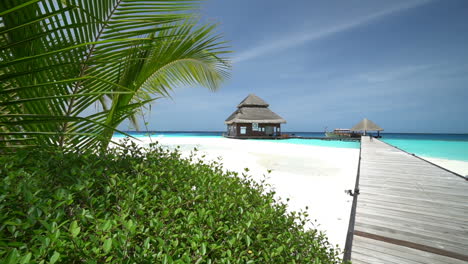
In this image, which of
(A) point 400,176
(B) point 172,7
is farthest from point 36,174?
(A) point 400,176

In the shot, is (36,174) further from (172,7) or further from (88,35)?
(172,7)

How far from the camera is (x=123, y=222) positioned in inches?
35.6

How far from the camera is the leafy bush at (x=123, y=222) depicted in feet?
2.58

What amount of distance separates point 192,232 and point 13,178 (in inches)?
39.7

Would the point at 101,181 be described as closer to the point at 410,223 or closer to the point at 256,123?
the point at 410,223

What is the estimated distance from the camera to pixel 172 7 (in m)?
1.80

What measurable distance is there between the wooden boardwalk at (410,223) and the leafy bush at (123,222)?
49.3 inches

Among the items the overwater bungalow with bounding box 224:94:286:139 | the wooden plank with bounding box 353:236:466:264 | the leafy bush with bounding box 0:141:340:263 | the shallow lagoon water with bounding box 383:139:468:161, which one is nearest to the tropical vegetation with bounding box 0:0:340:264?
the leafy bush with bounding box 0:141:340:263

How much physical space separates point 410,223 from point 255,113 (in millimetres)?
28326

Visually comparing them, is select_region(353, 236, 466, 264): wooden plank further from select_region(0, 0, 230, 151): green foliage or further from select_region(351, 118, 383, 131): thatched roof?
select_region(351, 118, 383, 131): thatched roof

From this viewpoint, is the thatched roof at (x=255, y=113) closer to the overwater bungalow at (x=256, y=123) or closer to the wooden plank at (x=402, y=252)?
the overwater bungalow at (x=256, y=123)

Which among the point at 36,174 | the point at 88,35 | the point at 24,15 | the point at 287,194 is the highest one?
the point at 88,35

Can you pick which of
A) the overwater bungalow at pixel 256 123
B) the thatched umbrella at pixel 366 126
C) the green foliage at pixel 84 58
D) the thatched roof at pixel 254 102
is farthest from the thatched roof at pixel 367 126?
the green foliage at pixel 84 58

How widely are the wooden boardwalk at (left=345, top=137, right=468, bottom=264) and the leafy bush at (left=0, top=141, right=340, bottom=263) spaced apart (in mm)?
1252
